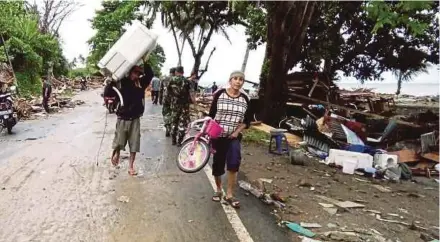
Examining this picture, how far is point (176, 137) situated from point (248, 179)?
299 cm

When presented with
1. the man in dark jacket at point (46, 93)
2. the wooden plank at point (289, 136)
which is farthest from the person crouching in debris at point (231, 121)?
the man in dark jacket at point (46, 93)

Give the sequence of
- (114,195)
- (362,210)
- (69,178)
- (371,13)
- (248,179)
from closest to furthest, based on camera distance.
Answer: (371,13) → (114,195) → (362,210) → (69,178) → (248,179)

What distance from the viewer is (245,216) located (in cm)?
481

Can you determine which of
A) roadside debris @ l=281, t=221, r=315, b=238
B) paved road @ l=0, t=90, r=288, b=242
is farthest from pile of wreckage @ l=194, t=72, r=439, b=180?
roadside debris @ l=281, t=221, r=315, b=238

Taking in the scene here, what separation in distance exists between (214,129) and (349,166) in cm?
452

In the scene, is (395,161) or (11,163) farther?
(395,161)

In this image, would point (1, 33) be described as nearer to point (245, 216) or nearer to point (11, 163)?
point (11, 163)

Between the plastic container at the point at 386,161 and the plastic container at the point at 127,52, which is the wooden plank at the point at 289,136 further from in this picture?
the plastic container at the point at 127,52

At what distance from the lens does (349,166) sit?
28.3 feet

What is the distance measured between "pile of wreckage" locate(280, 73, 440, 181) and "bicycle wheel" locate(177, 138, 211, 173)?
3.86 m

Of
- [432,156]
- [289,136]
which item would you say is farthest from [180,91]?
[432,156]

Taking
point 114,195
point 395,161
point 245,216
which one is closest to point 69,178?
point 114,195

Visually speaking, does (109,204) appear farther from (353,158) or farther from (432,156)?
(432,156)

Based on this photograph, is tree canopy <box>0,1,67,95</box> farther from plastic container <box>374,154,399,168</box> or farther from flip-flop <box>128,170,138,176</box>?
plastic container <box>374,154,399,168</box>
